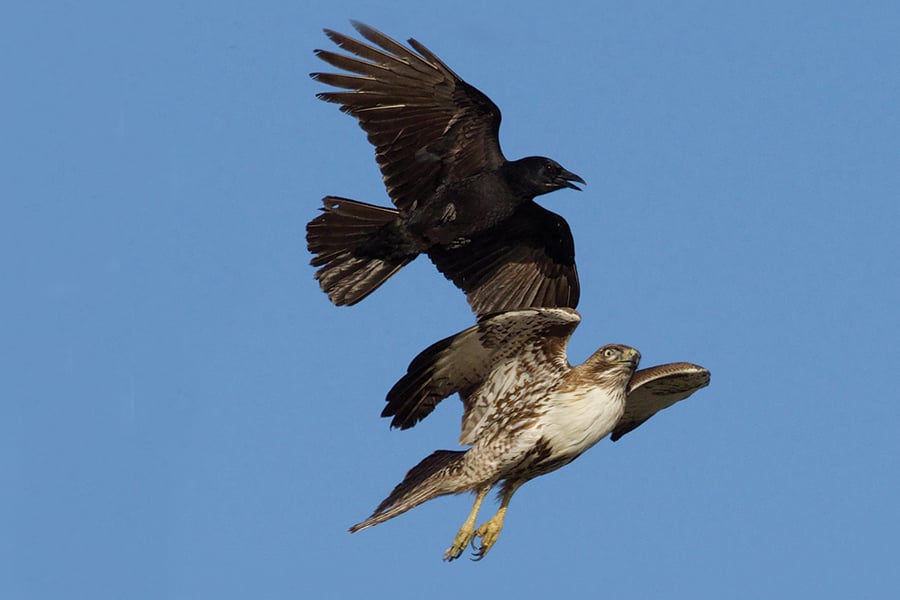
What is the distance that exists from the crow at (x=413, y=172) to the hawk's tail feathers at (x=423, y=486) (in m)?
1.68

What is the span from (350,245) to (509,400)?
83.9 inches

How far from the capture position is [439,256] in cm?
1428

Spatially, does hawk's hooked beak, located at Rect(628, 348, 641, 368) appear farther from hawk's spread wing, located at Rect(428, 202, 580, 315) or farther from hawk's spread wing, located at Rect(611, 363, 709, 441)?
hawk's spread wing, located at Rect(428, 202, 580, 315)

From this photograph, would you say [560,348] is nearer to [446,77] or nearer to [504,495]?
[504,495]

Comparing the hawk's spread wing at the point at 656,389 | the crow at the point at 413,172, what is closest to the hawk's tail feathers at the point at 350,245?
the crow at the point at 413,172

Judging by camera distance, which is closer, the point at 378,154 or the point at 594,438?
the point at 594,438

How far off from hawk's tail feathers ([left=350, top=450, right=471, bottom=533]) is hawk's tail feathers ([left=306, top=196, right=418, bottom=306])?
1.66 metres

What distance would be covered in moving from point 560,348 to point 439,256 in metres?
2.09

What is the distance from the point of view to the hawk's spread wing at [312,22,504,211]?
523 inches

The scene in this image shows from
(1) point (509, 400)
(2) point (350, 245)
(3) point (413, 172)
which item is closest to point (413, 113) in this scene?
(3) point (413, 172)

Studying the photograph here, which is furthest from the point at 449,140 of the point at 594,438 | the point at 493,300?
the point at 594,438

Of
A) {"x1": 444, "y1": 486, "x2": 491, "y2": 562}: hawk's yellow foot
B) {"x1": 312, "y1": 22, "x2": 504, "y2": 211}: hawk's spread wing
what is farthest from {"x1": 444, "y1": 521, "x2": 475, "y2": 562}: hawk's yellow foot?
{"x1": 312, "y1": 22, "x2": 504, "y2": 211}: hawk's spread wing

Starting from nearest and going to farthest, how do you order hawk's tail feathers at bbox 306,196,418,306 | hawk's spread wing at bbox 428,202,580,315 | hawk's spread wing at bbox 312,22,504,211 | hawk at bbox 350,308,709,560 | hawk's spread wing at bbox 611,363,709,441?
hawk at bbox 350,308,709,560 → hawk's spread wing at bbox 611,363,709,441 → hawk's spread wing at bbox 312,22,504,211 → hawk's tail feathers at bbox 306,196,418,306 → hawk's spread wing at bbox 428,202,580,315

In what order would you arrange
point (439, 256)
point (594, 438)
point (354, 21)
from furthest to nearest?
point (439, 256) < point (354, 21) < point (594, 438)
